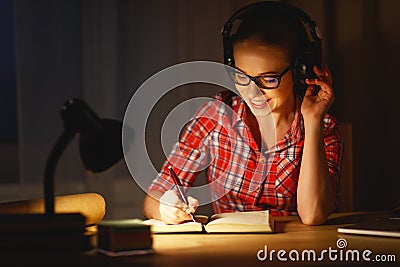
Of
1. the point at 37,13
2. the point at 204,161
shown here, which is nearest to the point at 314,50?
the point at 204,161

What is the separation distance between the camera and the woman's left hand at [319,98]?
1.72 meters

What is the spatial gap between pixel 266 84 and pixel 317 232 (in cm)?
40

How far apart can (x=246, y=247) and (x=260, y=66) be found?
0.55 m

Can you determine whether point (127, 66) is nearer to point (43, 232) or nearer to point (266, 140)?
point (266, 140)

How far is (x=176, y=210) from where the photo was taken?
1.56 metres

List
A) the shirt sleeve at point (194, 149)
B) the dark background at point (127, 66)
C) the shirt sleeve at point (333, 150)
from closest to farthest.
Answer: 1. the shirt sleeve at point (333, 150)
2. the shirt sleeve at point (194, 149)
3. the dark background at point (127, 66)

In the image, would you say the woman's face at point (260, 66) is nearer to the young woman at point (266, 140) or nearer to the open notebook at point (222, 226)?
the young woman at point (266, 140)

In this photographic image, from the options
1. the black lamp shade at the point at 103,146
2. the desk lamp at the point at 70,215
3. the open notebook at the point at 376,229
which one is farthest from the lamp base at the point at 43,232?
the open notebook at the point at 376,229

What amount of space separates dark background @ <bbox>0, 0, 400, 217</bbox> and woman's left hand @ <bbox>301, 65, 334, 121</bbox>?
723 millimetres

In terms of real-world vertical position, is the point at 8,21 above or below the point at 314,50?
above

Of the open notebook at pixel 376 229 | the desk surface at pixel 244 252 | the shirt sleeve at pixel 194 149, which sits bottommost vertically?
the desk surface at pixel 244 252

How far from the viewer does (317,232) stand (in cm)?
153

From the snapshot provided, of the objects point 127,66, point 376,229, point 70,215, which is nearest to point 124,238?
point 70,215

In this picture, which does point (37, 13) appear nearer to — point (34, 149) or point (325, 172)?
point (34, 149)
